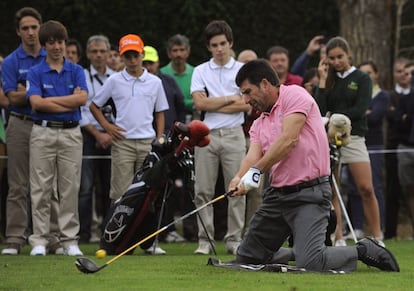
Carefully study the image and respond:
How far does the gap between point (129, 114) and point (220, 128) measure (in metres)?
0.96

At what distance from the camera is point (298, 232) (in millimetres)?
9500

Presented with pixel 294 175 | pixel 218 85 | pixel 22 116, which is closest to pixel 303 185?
pixel 294 175

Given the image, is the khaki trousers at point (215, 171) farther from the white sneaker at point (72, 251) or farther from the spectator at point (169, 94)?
the spectator at point (169, 94)

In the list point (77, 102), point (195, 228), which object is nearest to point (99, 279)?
point (77, 102)

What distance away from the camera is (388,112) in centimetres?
1558

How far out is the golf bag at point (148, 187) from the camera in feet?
37.8

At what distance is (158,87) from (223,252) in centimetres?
185

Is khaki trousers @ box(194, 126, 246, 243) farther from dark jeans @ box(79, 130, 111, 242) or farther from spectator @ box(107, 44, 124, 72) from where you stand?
spectator @ box(107, 44, 124, 72)

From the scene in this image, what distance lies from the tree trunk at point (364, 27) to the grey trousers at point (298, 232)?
7.97 metres

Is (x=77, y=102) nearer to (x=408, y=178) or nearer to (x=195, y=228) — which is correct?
(x=195, y=228)

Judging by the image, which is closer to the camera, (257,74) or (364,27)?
(257,74)

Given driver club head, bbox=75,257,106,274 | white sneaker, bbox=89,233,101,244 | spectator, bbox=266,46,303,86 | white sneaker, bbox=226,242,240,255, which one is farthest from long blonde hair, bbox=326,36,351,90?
driver club head, bbox=75,257,106,274

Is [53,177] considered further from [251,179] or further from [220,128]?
[251,179]

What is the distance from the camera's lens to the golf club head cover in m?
11.7
